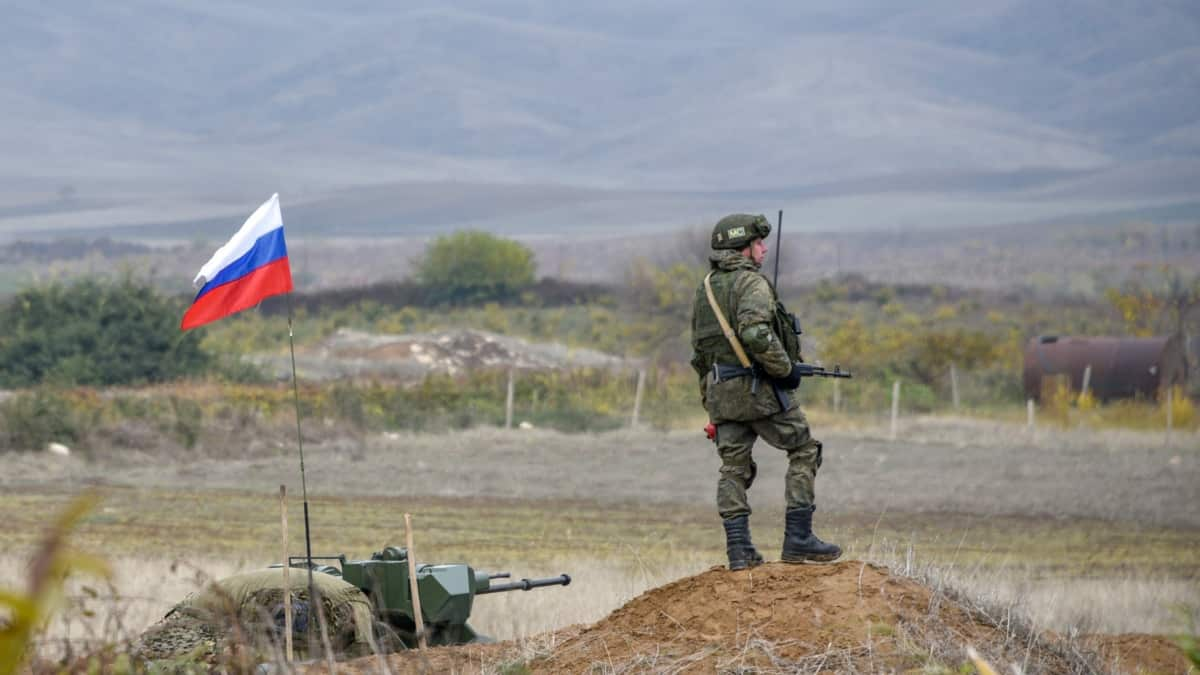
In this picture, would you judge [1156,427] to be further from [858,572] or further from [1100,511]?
[858,572]

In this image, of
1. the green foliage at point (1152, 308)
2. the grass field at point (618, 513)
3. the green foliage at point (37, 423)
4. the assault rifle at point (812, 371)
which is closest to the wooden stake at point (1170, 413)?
the grass field at point (618, 513)

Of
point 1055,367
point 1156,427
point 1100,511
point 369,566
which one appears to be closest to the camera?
point 369,566

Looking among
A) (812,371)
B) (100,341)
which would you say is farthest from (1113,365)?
(812,371)

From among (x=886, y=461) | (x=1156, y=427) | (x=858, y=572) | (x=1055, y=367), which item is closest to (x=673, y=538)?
(x=886, y=461)

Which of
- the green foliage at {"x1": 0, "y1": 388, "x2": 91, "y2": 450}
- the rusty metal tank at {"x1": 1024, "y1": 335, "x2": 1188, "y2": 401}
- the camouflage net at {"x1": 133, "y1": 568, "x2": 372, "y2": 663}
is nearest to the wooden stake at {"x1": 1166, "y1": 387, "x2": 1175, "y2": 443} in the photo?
the rusty metal tank at {"x1": 1024, "y1": 335, "x2": 1188, "y2": 401}

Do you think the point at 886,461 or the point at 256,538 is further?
the point at 886,461

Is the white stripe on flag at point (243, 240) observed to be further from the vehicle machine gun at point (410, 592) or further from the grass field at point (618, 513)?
the grass field at point (618, 513)

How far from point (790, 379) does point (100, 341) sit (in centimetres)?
3689

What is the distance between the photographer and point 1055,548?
22.0 metres

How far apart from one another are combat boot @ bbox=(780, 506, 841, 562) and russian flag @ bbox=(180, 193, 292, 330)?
9.89ft

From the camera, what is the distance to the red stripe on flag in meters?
10.1

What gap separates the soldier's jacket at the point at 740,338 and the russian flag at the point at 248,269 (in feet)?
7.60

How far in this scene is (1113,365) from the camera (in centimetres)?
4409

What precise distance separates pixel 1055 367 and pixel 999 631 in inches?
1448
